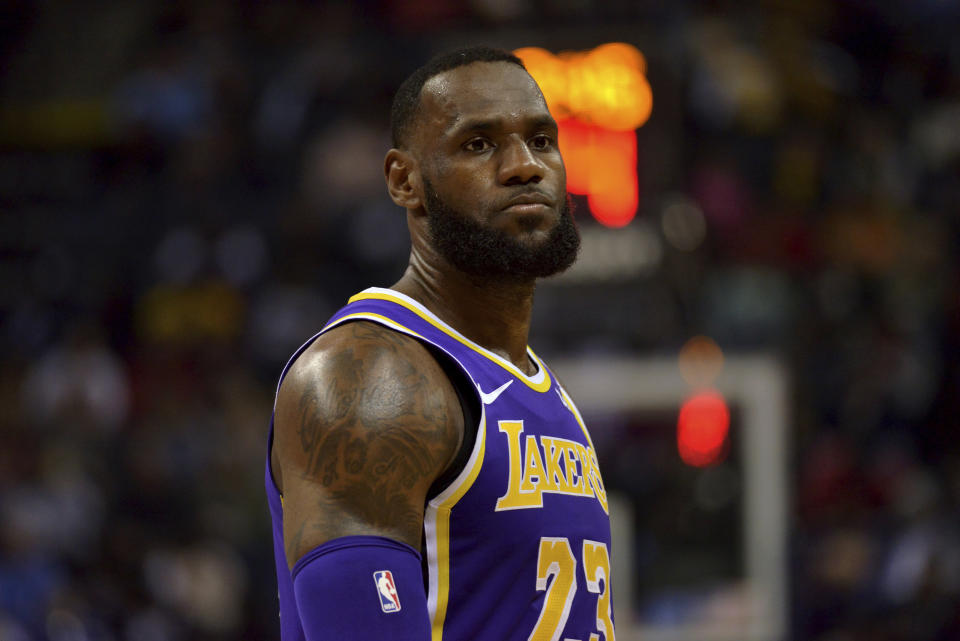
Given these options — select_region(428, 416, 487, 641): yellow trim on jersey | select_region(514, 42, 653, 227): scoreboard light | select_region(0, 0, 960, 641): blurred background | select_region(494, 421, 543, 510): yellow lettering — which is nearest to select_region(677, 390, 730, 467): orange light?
select_region(0, 0, 960, 641): blurred background

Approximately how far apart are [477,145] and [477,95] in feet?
0.37

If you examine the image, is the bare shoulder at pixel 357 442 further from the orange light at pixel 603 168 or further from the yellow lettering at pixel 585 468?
the orange light at pixel 603 168

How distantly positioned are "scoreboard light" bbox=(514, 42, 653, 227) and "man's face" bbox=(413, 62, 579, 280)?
562 cm

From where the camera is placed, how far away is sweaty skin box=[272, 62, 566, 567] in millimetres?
2580

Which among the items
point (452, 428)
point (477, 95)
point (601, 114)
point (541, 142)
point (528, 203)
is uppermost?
point (477, 95)

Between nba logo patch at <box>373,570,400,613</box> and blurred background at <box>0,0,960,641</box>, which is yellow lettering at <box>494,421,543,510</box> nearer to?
nba logo patch at <box>373,570,400,613</box>

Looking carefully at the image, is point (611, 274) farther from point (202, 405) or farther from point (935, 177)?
point (935, 177)

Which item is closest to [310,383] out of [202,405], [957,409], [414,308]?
[414,308]

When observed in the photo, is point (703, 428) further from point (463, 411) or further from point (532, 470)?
point (463, 411)

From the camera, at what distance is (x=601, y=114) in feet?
29.2

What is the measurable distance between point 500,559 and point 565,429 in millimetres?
443

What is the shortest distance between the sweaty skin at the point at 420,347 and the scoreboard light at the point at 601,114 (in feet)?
18.4

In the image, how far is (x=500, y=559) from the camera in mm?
2793

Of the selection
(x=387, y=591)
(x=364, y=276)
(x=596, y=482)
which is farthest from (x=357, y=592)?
(x=364, y=276)
